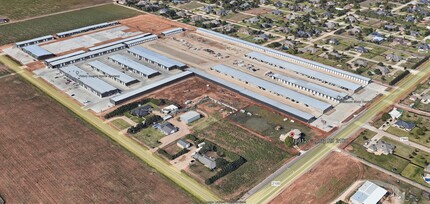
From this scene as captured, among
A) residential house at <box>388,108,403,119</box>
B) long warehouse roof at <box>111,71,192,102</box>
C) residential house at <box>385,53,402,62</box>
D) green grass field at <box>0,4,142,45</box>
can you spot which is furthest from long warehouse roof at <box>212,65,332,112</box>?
green grass field at <box>0,4,142,45</box>

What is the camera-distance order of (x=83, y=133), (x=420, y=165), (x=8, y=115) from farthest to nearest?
(x=8, y=115) < (x=83, y=133) < (x=420, y=165)

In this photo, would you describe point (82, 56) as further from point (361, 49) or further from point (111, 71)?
point (361, 49)

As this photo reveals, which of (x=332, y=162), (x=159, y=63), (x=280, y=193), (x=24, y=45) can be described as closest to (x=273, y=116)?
(x=332, y=162)

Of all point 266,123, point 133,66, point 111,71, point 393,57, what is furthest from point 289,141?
point 393,57

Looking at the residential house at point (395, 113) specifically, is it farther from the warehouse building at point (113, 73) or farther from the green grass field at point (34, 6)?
the green grass field at point (34, 6)

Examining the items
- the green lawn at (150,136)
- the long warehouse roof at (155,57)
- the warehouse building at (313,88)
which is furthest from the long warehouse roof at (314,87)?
the green lawn at (150,136)

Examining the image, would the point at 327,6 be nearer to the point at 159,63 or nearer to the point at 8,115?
the point at 159,63
